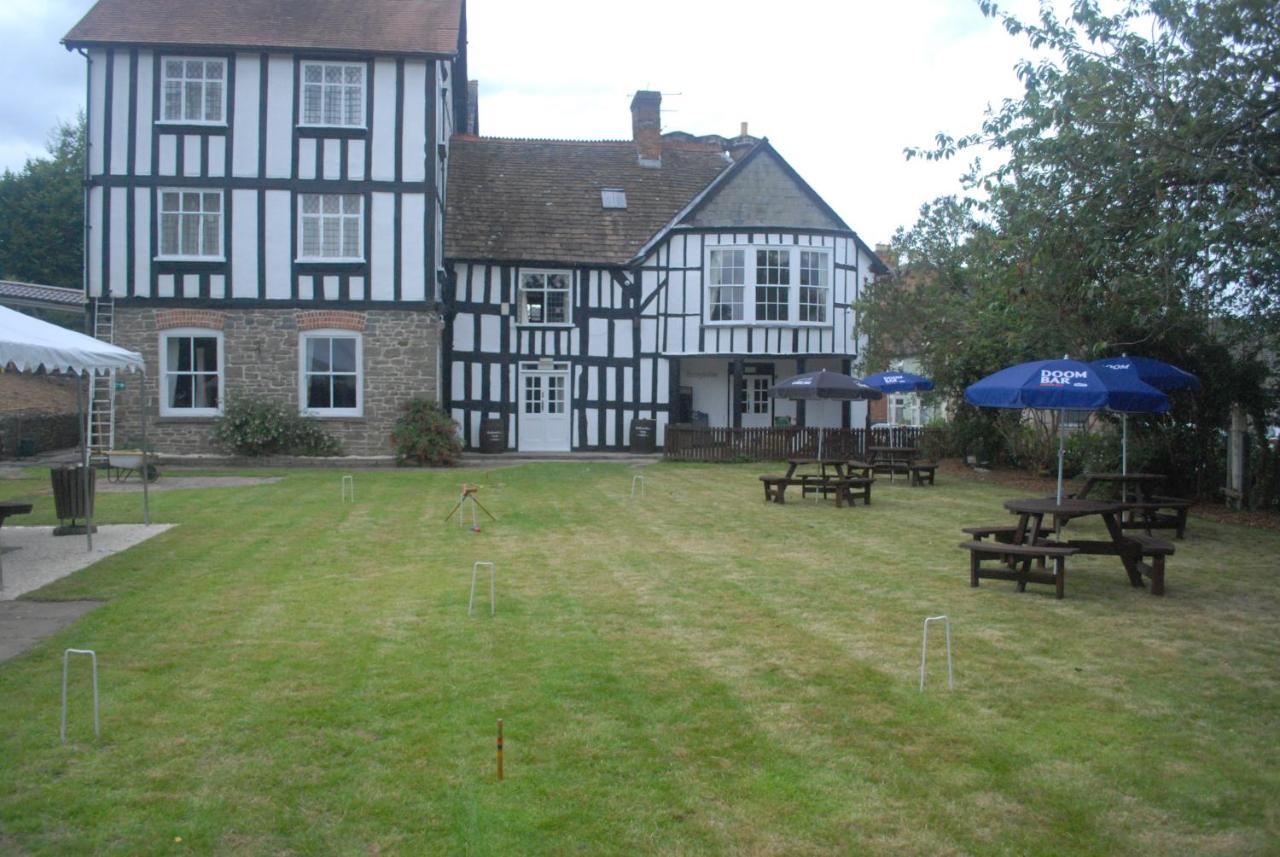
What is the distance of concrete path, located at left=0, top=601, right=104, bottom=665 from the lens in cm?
775

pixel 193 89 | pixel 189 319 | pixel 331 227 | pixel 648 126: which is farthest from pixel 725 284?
pixel 193 89

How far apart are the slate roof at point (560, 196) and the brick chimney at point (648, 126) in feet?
1.02

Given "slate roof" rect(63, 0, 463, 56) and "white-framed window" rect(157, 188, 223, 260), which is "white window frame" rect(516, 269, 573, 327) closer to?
"slate roof" rect(63, 0, 463, 56)

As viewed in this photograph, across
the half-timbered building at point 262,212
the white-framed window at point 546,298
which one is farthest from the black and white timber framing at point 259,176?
the white-framed window at point 546,298

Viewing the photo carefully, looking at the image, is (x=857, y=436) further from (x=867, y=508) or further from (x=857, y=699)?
(x=857, y=699)

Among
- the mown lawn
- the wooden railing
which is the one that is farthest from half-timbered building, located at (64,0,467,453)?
the mown lawn

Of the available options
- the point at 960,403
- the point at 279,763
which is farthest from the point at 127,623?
the point at 960,403

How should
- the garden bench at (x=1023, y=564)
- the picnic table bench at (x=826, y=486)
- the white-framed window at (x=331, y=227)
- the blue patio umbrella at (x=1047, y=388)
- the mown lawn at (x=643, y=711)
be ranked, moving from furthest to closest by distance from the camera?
the white-framed window at (x=331, y=227) → the picnic table bench at (x=826, y=486) → the blue patio umbrella at (x=1047, y=388) → the garden bench at (x=1023, y=564) → the mown lawn at (x=643, y=711)

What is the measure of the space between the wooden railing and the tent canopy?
1569 cm

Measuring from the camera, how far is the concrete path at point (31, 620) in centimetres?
775

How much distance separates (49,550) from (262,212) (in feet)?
44.3

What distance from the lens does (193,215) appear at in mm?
24016

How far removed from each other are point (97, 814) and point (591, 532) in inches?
354

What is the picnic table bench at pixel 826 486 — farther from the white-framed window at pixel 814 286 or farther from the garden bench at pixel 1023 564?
the white-framed window at pixel 814 286
